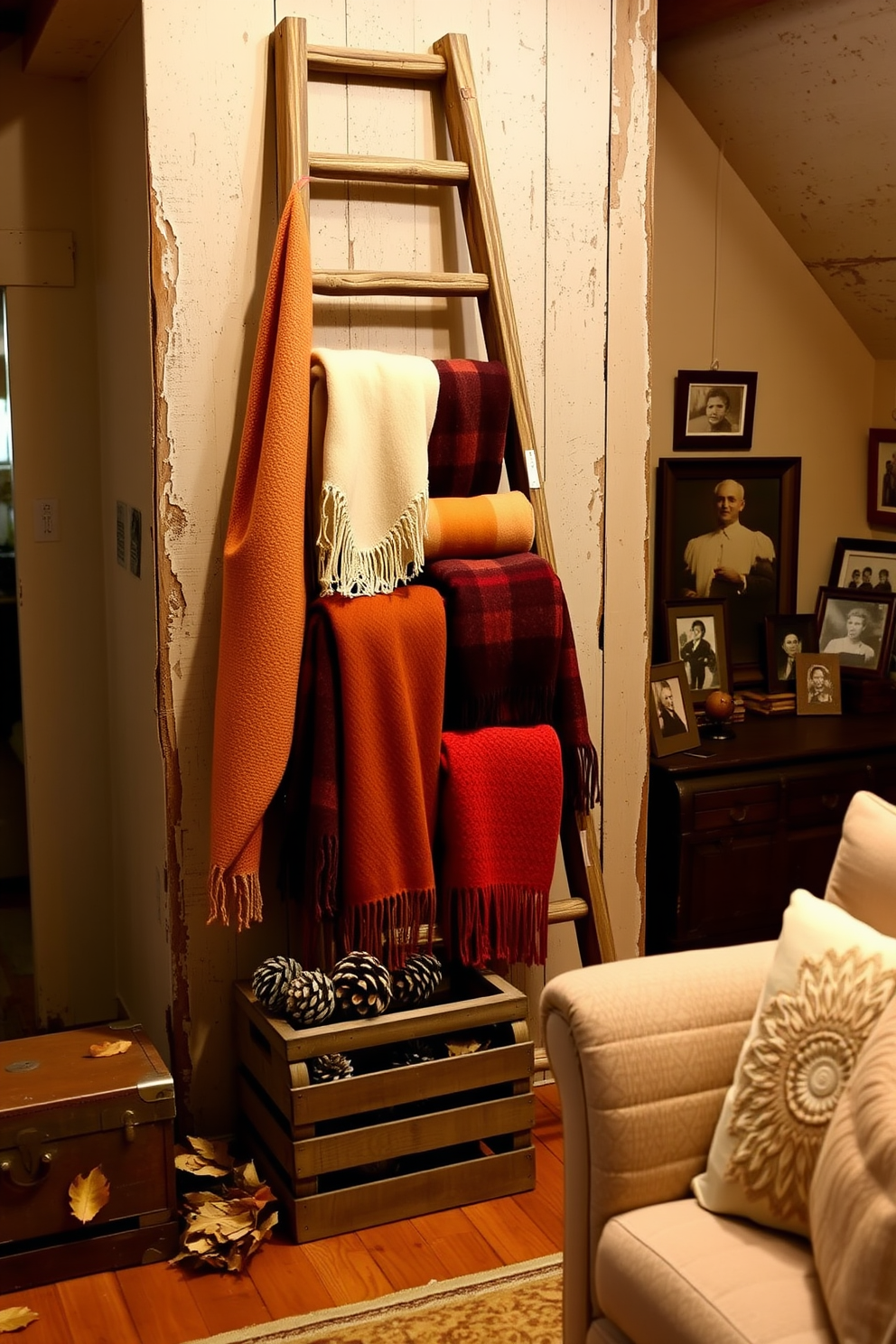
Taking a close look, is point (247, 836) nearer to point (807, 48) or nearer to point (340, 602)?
point (340, 602)

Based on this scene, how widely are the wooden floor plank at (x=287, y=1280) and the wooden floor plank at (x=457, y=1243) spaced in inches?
8.0

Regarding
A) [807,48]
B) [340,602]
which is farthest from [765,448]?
[340,602]

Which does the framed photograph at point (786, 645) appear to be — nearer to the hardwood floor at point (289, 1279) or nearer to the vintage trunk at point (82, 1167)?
the hardwood floor at point (289, 1279)

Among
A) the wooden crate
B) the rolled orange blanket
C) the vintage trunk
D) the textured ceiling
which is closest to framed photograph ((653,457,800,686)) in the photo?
the textured ceiling

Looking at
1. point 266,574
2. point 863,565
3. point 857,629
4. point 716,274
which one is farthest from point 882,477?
point 266,574

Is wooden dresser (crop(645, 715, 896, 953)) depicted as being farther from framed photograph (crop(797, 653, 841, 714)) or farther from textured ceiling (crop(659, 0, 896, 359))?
textured ceiling (crop(659, 0, 896, 359))

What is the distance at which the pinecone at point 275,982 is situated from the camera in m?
2.32

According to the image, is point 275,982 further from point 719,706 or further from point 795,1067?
point 719,706

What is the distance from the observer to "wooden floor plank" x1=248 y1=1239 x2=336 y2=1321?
2137 millimetres

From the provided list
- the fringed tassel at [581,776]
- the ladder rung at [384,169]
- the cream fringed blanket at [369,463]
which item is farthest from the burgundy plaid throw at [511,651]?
the ladder rung at [384,169]

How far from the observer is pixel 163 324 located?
2.37 metres

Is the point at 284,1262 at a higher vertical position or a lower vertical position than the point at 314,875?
lower

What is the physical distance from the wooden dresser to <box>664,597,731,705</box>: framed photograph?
182mm

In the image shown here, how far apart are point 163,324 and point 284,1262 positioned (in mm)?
1559
